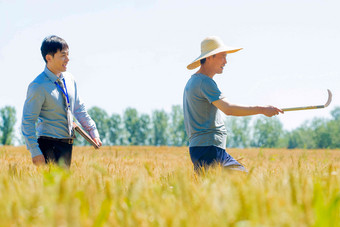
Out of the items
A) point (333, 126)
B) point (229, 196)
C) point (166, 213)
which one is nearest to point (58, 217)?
point (166, 213)

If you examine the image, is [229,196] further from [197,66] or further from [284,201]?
[197,66]

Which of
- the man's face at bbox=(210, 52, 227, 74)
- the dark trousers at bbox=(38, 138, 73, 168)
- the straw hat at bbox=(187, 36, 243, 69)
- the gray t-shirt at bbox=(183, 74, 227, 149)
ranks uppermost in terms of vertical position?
the straw hat at bbox=(187, 36, 243, 69)

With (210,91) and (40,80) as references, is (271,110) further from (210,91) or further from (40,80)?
(40,80)

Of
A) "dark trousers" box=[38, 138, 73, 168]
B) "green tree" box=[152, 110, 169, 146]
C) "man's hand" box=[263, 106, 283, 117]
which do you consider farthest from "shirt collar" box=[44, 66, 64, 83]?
"green tree" box=[152, 110, 169, 146]

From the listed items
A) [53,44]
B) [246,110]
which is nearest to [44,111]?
[53,44]

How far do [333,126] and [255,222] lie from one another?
3205 inches

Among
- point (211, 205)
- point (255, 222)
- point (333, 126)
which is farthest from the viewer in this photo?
point (333, 126)

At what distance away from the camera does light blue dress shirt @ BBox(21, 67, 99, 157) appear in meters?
4.34

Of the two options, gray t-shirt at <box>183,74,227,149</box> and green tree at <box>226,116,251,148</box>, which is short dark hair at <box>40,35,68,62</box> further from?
green tree at <box>226,116,251,148</box>

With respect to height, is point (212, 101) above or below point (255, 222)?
above

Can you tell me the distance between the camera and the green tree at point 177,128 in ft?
264

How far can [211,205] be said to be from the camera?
5.16 ft

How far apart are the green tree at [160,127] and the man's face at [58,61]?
7777 centimetres

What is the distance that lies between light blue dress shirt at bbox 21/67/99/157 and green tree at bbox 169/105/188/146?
74.7 m
